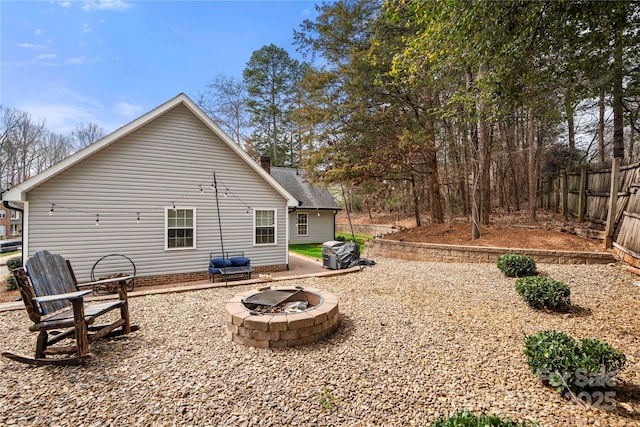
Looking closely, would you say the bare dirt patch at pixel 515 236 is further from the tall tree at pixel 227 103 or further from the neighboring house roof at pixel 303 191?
the tall tree at pixel 227 103

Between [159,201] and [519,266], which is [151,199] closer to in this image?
[159,201]

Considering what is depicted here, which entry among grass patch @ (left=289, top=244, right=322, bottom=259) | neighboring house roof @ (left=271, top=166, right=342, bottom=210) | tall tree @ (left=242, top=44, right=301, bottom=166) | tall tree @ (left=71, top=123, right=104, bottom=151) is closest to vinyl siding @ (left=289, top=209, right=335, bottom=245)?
neighboring house roof @ (left=271, top=166, right=342, bottom=210)

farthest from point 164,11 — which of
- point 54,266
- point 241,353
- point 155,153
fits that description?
point 241,353

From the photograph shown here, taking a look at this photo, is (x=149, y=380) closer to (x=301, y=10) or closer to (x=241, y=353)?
(x=241, y=353)

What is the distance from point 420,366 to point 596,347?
57.9 inches

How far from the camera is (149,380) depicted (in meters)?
2.77

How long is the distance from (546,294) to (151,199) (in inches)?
352

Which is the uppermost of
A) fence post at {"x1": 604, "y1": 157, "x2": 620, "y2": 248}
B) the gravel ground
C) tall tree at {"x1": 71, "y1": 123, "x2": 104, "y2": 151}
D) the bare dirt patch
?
tall tree at {"x1": 71, "y1": 123, "x2": 104, "y2": 151}

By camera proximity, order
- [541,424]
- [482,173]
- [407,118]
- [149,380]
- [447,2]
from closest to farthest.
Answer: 1. [541,424]
2. [149,380]
3. [447,2]
4. [482,173]
5. [407,118]

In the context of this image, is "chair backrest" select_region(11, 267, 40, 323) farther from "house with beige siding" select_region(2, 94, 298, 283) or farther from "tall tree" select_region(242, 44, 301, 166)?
"tall tree" select_region(242, 44, 301, 166)

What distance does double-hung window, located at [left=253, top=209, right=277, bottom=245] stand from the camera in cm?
976

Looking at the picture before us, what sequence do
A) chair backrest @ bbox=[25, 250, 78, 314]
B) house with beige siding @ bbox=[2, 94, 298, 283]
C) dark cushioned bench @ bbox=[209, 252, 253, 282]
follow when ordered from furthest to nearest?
dark cushioned bench @ bbox=[209, 252, 253, 282] < house with beige siding @ bbox=[2, 94, 298, 283] < chair backrest @ bbox=[25, 250, 78, 314]

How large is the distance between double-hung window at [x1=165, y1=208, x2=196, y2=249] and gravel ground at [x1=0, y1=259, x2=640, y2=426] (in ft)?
12.4

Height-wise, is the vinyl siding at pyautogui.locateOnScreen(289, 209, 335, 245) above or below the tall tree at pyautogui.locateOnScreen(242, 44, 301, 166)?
below
